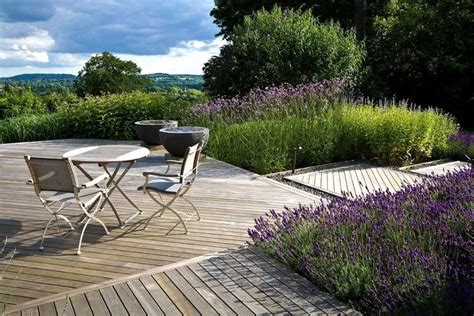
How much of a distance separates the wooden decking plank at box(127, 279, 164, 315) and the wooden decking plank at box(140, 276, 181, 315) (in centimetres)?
2

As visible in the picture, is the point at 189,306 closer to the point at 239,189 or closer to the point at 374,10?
the point at 239,189

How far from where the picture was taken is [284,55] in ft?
37.3

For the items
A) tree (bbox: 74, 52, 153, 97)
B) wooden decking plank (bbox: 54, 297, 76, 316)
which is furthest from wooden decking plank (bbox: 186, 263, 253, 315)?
tree (bbox: 74, 52, 153, 97)

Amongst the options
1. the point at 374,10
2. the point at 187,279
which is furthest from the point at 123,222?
the point at 374,10

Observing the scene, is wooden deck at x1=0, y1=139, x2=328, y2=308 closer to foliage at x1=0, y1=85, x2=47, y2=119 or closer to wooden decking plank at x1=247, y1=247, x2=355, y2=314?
wooden decking plank at x1=247, y1=247, x2=355, y2=314

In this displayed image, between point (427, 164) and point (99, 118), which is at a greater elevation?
point (99, 118)

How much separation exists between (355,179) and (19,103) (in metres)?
10.9

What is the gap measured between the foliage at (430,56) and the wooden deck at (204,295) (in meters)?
10.4

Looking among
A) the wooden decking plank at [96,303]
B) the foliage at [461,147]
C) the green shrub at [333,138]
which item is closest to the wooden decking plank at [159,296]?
the wooden decking plank at [96,303]

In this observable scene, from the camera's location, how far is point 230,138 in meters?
8.25

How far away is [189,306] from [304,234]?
3.57 ft

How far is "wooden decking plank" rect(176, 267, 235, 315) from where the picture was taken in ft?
9.18

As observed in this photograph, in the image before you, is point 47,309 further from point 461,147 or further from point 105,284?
point 461,147

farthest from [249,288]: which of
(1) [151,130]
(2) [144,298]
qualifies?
(1) [151,130]
